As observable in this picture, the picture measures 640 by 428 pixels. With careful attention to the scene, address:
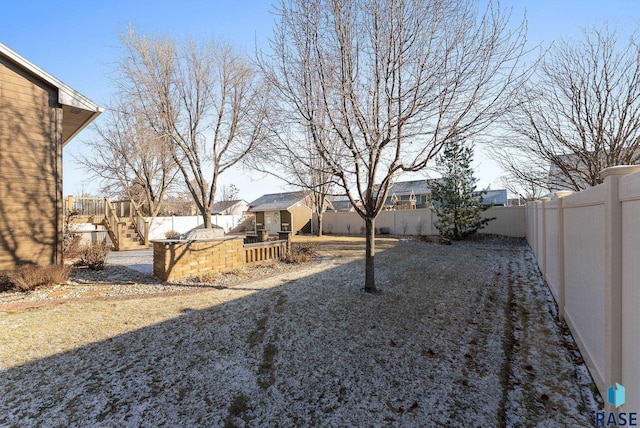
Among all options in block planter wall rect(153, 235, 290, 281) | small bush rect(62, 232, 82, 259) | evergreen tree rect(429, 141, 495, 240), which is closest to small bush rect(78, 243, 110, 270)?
block planter wall rect(153, 235, 290, 281)

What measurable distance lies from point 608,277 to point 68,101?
10584 millimetres

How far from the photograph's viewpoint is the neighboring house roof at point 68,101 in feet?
22.1

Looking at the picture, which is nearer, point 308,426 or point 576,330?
point 308,426

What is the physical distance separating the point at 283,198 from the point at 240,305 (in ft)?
69.2

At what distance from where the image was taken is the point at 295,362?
332 cm

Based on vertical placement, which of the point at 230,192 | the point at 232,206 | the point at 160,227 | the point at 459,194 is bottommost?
the point at 160,227

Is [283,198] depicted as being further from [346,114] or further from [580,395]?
[580,395]

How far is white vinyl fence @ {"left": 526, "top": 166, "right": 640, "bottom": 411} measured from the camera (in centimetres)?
189

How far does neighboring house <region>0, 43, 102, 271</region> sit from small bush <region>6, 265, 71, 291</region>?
112cm

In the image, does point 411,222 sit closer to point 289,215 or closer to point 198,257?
point 289,215

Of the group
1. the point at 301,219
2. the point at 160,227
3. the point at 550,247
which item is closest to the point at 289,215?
the point at 301,219

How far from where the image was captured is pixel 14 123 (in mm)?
6766

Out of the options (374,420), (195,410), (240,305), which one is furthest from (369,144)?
(195,410)

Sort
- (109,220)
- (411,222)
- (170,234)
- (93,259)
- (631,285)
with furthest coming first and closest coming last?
(411,222) → (170,234) → (109,220) → (93,259) → (631,285)
